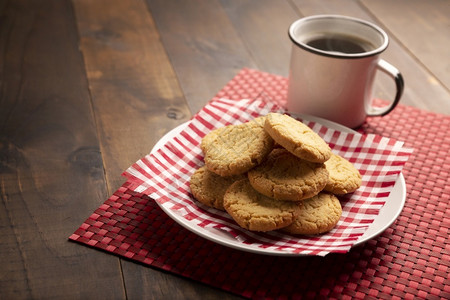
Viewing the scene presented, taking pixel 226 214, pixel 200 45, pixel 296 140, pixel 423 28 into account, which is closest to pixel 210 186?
pixel 226 214

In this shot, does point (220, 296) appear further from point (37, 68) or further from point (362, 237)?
point (37, 68)

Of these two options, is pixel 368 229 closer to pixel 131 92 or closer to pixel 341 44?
pixel 341 44

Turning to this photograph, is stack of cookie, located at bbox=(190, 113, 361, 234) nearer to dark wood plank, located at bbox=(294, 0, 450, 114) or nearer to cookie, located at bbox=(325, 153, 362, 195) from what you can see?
cookie, located at bbox=(325, 153, 362, 195)

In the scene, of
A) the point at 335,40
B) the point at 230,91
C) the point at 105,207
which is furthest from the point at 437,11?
the point at 105,207

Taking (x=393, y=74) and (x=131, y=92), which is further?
(x=131, y=92)

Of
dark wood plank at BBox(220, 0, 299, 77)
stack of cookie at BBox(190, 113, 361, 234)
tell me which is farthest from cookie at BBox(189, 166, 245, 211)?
dark wood plank at BBox(220, 0, 299, 77)

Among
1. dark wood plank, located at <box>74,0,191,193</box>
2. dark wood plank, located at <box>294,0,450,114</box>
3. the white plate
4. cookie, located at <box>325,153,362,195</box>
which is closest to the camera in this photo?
the white plate
